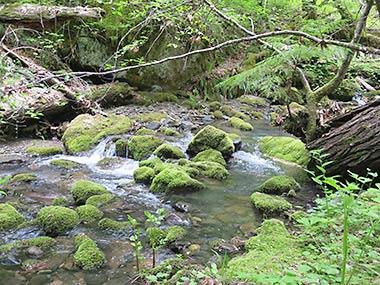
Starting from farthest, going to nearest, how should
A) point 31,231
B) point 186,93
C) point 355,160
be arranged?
point 186,93 < point 355,160 < point 31,231

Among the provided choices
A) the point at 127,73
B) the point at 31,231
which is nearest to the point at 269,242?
the point at 31,231

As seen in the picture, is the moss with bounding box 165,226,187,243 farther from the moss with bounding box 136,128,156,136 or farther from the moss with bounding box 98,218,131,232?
the moss with bounding box 136,128,156,136

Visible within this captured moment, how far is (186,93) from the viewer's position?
13.2 m

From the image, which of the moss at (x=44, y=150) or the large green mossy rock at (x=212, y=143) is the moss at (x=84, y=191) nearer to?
the large green mossy rock at (x=212, y=143)

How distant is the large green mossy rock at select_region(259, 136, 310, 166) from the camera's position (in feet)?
21.7

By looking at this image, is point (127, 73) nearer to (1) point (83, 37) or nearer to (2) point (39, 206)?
(1) point (83, 37)

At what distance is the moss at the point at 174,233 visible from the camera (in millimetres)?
3799

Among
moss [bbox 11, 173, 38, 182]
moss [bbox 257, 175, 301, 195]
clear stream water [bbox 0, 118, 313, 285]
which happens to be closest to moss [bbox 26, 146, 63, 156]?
clear stream water [bbox 0, 118, 313, 285]

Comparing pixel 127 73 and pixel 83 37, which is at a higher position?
pixel 83 37

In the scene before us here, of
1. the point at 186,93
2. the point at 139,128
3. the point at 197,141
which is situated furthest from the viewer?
the point at 186,93

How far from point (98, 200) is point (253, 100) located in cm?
1008

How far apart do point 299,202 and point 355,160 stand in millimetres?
1022

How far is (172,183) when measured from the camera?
213 inches

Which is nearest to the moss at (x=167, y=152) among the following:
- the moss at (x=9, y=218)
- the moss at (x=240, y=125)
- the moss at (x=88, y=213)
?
the moss at (x=88, y=213)
